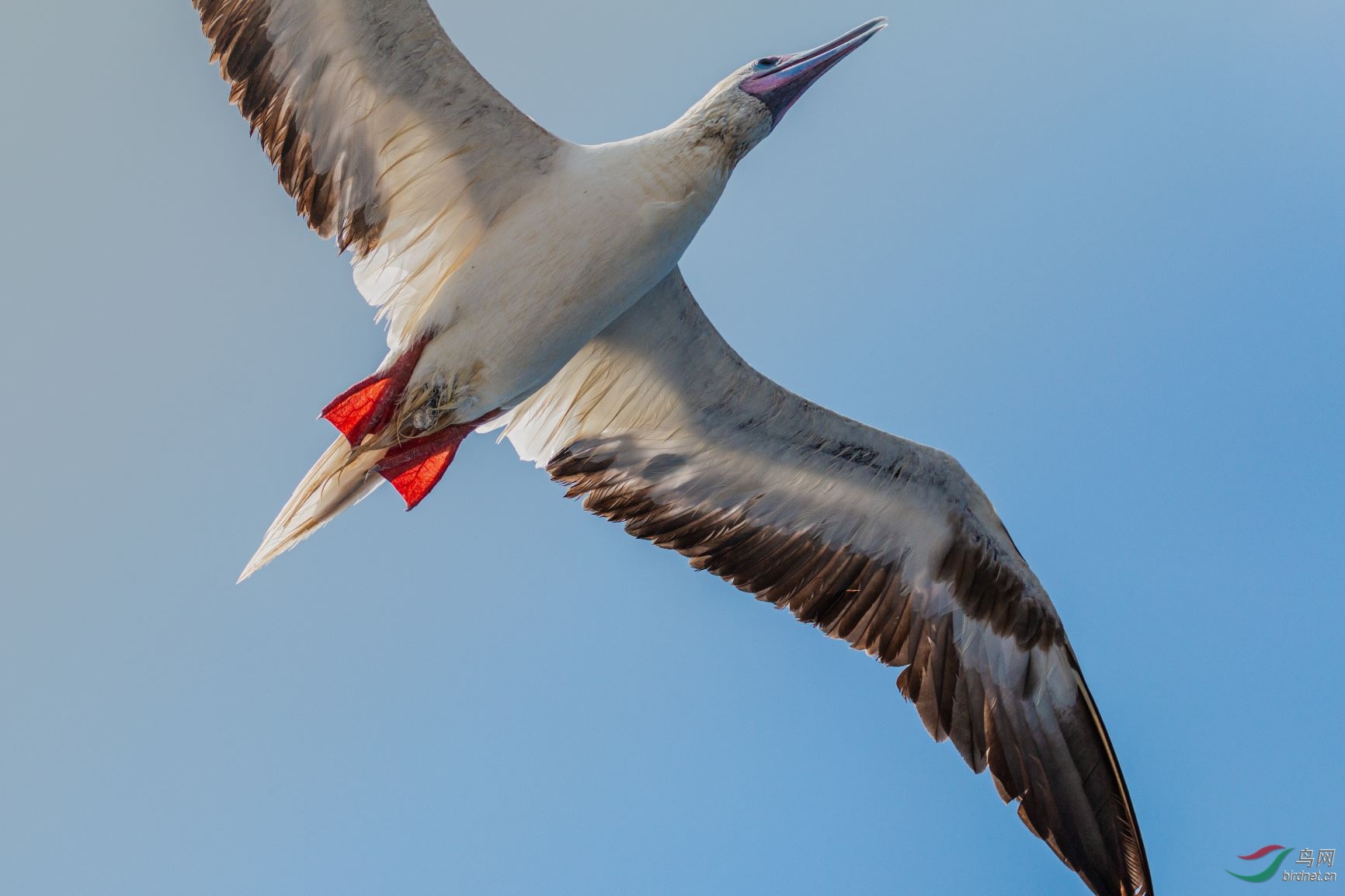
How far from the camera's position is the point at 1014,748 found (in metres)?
7.66

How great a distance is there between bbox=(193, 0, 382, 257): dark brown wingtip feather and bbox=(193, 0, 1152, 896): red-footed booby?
12 millimetres

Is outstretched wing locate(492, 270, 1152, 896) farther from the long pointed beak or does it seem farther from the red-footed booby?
the long pointed beak

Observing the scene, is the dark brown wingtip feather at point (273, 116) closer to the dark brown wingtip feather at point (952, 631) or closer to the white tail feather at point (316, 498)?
the white tail feather at point (316, 498)

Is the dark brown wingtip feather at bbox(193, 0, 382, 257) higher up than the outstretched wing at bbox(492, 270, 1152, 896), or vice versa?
the dark brown wingtip feather at bbox(193, 0, 382, 257)

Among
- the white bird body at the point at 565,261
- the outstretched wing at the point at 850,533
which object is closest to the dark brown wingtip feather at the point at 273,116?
the white bird body at the point at 565,261

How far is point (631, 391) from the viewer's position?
26.4ft

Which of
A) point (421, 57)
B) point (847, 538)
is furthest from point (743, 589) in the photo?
point (421, 57)

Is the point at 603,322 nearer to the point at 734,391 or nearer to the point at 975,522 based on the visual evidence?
the point at 734,391

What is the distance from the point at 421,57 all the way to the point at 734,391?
8.91ft

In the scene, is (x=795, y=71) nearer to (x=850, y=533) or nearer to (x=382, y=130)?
(x=382, y=130)

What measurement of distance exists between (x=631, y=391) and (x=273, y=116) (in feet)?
8.81

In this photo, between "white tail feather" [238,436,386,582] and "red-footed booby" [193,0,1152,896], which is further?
"white tail feather" [238,436,386,582]

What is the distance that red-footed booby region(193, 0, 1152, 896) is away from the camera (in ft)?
22.6

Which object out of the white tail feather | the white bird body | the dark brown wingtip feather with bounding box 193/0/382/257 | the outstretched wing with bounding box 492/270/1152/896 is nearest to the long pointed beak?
the white bird body
